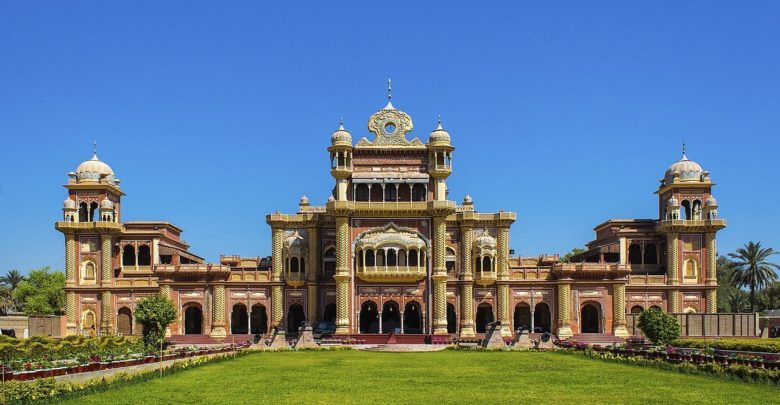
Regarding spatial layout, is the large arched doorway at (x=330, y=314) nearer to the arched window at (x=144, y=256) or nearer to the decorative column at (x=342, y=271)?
the decorative column at (x=342, y=271)

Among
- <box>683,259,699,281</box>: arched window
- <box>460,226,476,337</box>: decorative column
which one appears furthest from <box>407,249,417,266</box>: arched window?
<box>683,259,699,281</box>: arched window

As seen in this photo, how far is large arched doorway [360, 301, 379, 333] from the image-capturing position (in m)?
68.1

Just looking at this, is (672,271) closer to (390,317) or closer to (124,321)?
(390,317)

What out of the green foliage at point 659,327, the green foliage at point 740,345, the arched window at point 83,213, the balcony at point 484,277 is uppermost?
the arched window at point 83,213

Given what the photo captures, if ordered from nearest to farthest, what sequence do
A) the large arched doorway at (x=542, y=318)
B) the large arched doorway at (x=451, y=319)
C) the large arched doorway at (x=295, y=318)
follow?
the large arched doorway at (x=451, y=319), the large arched doorway at (x=295, y=318), the large arched doorway at (x=542, y=318)

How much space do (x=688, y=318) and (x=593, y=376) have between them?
96.6ft

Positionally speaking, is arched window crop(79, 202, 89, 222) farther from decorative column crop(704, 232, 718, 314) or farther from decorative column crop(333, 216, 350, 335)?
decorative column crop(704, 232, 718, 314)

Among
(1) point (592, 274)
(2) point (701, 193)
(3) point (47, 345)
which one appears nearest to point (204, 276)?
(3) point (47, 345)

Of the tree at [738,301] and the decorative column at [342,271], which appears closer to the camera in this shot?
the decorative column at [342,271]

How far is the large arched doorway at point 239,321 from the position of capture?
69688mm

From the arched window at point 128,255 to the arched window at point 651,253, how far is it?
1689 inches

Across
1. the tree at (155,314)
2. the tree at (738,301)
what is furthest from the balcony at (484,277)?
the tree at (738,301)

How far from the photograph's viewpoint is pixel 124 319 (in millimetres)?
70438

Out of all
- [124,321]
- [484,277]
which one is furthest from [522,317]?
[124,321]
